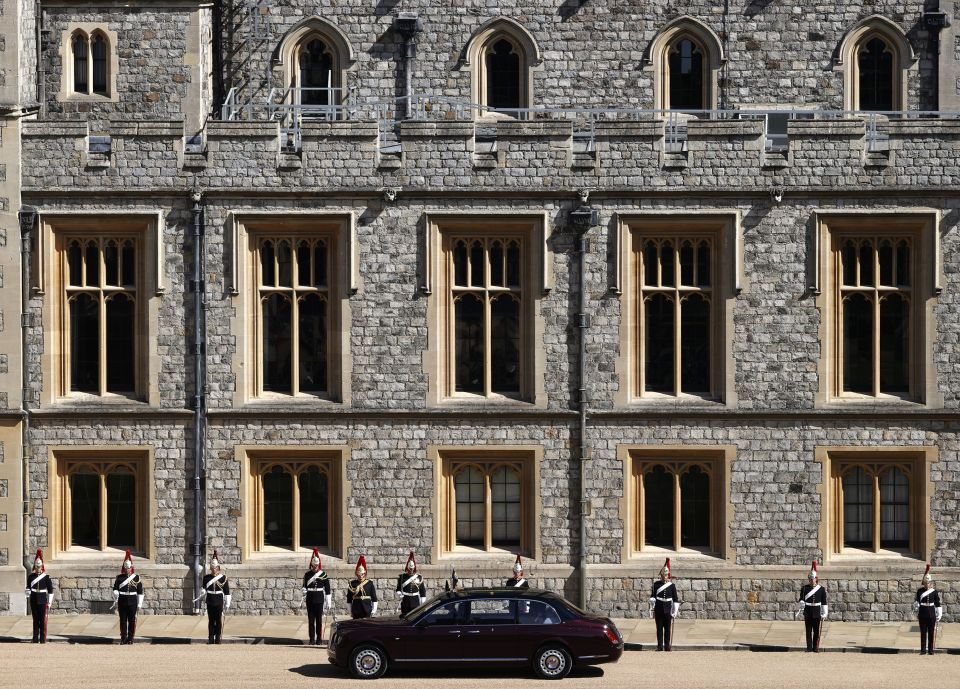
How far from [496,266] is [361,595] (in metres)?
6.12

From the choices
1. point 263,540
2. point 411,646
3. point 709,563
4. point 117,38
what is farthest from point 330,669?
point 117,38

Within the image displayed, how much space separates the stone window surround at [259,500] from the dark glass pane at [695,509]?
18.7 feet

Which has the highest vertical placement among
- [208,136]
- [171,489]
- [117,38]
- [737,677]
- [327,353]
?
[117,38]

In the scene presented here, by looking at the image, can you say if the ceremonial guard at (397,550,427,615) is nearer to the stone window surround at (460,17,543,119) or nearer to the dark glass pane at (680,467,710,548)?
the dark glass pane at (680,467,710,548)

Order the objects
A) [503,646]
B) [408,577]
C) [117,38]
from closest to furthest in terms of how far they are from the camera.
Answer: [503,646], [408,577], [117,38]

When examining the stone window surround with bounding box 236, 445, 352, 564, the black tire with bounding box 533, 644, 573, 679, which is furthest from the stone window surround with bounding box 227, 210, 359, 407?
the black tire with bounding box 533, 644, 573, 679

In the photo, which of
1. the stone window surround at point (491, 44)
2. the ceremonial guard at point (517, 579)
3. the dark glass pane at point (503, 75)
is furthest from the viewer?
the dark glass pane at point (503, 75)

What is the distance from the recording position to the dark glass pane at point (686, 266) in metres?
31.5

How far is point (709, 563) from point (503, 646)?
6.20m

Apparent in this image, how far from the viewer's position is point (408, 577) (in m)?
30.1

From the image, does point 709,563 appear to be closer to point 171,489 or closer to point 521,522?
point 521,522

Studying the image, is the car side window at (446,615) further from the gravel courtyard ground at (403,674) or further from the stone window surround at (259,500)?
the stone window surround at (259,500)

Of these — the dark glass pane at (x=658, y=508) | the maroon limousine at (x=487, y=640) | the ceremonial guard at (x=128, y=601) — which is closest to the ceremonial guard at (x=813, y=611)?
the dark glass pane at (x=658, y=508)

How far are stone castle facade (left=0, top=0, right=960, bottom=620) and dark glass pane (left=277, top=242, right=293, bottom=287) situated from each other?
49 millimetres
